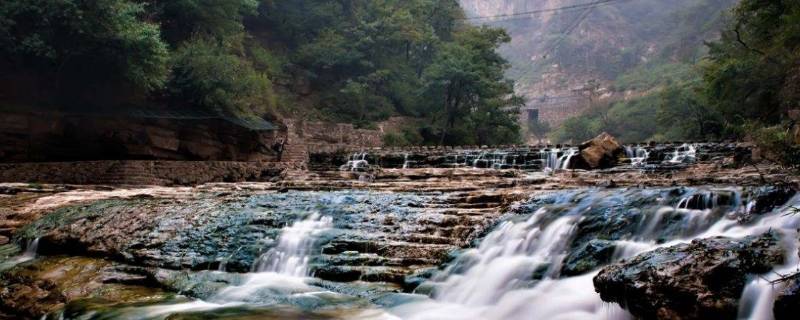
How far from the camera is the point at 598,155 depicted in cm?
1345

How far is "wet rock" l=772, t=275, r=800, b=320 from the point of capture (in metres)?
2.91

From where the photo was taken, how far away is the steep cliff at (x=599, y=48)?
181ft

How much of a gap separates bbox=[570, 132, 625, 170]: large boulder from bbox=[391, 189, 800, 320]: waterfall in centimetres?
723

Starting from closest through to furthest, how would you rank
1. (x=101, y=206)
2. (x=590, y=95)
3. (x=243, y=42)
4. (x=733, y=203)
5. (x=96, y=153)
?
(x=733, y=203)
(x=101, y=206)
(x=96, y=153)
(x=243, y=42)
(x=590, y=95)

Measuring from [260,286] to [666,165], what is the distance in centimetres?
1024

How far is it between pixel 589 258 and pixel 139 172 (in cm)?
1370

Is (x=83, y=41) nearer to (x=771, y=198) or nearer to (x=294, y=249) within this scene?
(x=294, y=249)

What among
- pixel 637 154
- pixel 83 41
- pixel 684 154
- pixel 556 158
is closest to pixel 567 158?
pixel 556 158

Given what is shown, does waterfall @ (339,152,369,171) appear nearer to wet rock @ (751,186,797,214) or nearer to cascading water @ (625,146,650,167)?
cascading water @ (625,146,650,167)

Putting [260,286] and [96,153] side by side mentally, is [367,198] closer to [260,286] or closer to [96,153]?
[260,286]

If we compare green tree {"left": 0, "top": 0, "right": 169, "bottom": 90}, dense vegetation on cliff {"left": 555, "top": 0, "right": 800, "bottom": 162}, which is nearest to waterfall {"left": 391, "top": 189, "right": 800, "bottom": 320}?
dense vegetation on cliff {"left": 555, "top": 0, "right": 800, "bottom": 162}

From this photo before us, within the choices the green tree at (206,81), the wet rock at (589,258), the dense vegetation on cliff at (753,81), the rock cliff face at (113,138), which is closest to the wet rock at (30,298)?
the wet rock at (589,258)

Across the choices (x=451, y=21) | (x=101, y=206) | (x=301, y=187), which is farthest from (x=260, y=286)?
(x=451, y=21)

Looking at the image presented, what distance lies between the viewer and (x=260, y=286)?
5.59 meters
